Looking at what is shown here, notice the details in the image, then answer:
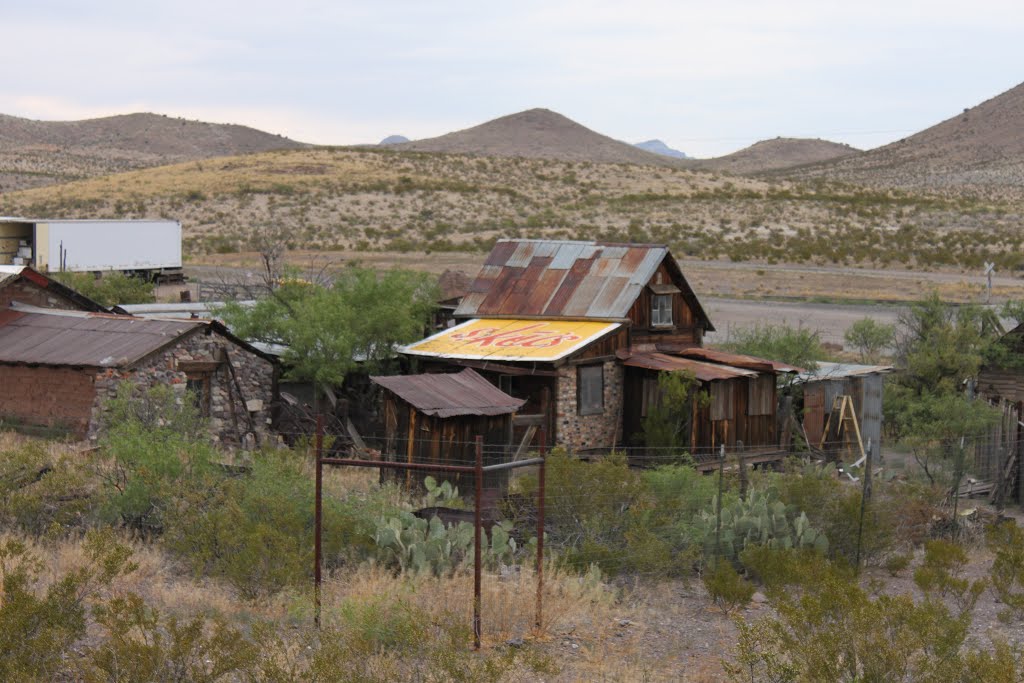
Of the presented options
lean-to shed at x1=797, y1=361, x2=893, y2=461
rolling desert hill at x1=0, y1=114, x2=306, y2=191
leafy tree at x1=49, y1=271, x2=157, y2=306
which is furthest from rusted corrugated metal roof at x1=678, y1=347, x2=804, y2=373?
rolling desert hill at x1=0, y1=114, x2=306, y2=191

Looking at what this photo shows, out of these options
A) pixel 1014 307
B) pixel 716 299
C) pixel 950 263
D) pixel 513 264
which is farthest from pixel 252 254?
pixel 1014 307

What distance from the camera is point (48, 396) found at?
2019 cm

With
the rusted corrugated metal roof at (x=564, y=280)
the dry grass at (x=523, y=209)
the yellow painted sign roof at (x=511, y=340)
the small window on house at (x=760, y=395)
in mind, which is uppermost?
the dry grass at (x=523, y=209)

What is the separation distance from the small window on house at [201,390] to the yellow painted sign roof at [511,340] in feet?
12.0

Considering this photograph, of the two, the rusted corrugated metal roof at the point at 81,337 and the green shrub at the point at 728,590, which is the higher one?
the rusted corrugated metal roof at the point at 81,337

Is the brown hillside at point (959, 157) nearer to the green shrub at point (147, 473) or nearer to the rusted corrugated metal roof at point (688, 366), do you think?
the rusted corrugated metal roof at point (688, 366)

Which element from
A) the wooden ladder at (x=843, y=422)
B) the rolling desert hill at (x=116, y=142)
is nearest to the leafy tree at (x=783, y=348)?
the wooden ladder at (x=843, y=422)

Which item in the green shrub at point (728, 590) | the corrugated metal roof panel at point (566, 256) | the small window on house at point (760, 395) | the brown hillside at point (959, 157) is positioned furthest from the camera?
the brown hillside at point (959, 157)

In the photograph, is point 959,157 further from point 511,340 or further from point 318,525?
point 318,525

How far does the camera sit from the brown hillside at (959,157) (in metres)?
112

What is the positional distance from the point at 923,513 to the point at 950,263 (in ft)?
137

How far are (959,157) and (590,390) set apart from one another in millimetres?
117047

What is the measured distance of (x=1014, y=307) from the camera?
27188mm

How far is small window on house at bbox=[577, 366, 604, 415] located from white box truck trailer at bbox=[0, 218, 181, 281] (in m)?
27.6
